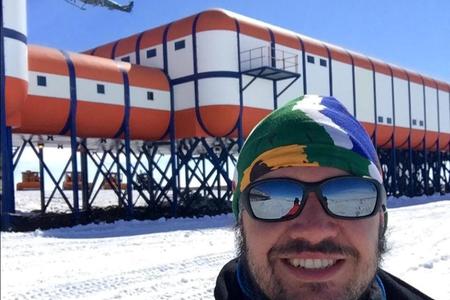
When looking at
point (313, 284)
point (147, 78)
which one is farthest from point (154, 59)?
point (313, 284)

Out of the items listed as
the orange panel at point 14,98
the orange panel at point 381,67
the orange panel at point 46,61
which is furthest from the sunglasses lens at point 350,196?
the orange panel at point 381,67

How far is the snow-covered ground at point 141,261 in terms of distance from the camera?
660cm

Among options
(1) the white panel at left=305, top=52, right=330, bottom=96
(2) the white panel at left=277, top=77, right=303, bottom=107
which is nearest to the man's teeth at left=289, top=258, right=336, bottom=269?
(2) the white panel at left=277, top=77, right=303, bottom=107

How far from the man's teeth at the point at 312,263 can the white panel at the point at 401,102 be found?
30.7 m

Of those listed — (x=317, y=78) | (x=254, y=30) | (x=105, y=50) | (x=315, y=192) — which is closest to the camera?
(x=315, y=192)

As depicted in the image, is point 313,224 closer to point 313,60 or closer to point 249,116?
point 249,116

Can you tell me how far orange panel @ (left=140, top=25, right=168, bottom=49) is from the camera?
21562 mm

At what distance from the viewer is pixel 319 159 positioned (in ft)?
5.55

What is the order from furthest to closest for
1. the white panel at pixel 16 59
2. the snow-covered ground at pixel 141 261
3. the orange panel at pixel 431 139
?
the orange panel at pixel 431 139, the white panel at pixel 16 59, the snow-covered ground at pixel 141 261

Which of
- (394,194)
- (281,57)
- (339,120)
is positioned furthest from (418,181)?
(339,120)

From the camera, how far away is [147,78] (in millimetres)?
20078

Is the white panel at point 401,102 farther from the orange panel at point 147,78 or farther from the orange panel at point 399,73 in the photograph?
the orange panel at point 147,78

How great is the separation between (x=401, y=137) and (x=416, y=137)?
2220mm

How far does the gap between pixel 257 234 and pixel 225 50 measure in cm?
1865
